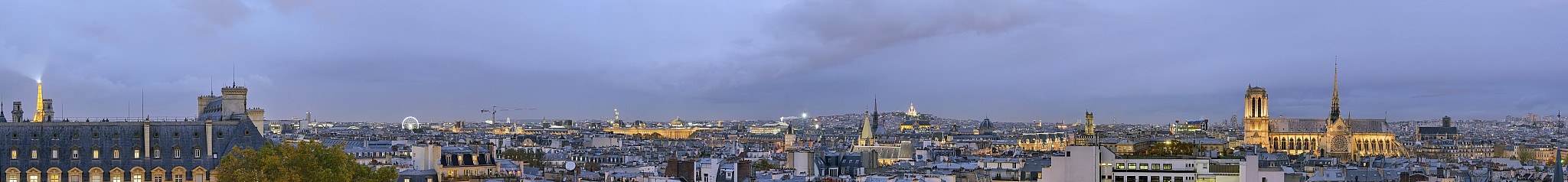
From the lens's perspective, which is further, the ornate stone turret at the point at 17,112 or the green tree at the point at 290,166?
the ornate stone turret at the point at 17,112

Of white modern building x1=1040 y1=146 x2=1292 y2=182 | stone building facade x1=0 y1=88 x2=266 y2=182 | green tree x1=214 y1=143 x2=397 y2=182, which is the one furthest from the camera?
white modern building x1=1040 y1=146 x2=1292 y2=182

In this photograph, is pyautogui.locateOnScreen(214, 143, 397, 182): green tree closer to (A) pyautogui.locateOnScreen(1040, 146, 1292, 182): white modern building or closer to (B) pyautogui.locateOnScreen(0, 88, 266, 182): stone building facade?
(B) pyautogui.locateOnScreen(0, 88, 266, 182): stone building facade

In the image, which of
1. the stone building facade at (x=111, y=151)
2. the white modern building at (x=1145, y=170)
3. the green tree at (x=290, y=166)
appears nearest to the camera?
the green tree at (x=290, y=166)

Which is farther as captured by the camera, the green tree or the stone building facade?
the stone building facade

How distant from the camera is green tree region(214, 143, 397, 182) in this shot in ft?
225

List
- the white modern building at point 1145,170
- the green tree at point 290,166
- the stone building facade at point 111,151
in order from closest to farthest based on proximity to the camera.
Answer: the green tree at point 290,166, the stone building facade at point 111,151, the white modern building at point 1145,170

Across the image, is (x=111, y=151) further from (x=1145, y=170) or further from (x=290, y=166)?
(x=1145, y=170)

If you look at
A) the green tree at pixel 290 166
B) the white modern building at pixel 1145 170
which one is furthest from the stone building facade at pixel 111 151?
the white modern building at pixel 1145 170

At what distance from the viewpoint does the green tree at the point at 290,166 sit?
6856 cm

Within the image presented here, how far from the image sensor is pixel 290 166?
69750mm

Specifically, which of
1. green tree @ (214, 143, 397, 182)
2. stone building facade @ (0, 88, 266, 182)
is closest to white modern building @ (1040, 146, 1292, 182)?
green tree @ (214, 143, 397, 182)

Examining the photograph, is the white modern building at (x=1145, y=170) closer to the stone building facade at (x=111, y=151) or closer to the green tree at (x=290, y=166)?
the green tree at (x=290, y=166)

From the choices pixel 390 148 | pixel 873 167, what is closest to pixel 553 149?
pixel 390 148

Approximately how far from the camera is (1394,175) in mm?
112875
